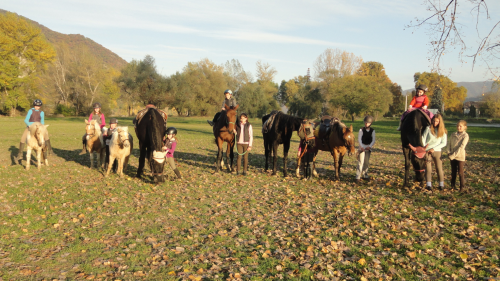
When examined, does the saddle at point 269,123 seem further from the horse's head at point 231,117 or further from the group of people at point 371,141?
the horse's head at point 231,117

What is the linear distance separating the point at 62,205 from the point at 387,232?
25.4ft

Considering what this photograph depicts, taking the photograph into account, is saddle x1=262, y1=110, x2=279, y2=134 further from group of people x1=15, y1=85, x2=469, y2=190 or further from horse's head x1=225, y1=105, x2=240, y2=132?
horse's head x1=225, y1=105, x2=240, y2=132

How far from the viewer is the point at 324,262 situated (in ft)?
16.8

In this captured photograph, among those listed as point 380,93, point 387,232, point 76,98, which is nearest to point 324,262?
point 387,232

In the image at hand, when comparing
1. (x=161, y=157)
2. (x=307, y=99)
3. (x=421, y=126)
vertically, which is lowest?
(x=161, y=157)

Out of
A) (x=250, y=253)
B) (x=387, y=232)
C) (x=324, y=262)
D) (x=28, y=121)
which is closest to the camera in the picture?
(x=324, y=262)

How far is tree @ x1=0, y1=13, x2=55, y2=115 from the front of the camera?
46.5 metres

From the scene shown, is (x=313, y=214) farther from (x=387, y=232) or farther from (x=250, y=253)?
(x=250, y=253)

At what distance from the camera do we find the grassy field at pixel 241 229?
4.89m

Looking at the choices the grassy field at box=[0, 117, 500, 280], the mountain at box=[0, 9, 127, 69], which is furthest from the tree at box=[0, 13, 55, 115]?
the mountain at box=[0, 9, 127, 69]

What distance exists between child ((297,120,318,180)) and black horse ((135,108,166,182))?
15.7 feet

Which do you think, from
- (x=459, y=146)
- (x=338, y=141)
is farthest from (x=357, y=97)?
(x=459, y=146)

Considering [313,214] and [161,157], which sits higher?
[161,157]

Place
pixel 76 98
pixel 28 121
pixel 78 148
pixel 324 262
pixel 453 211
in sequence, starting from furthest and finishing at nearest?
pixel 76 98 → pixel 78 148 → pixel 28 121 → pixel 453 211 → pixel 324 262
